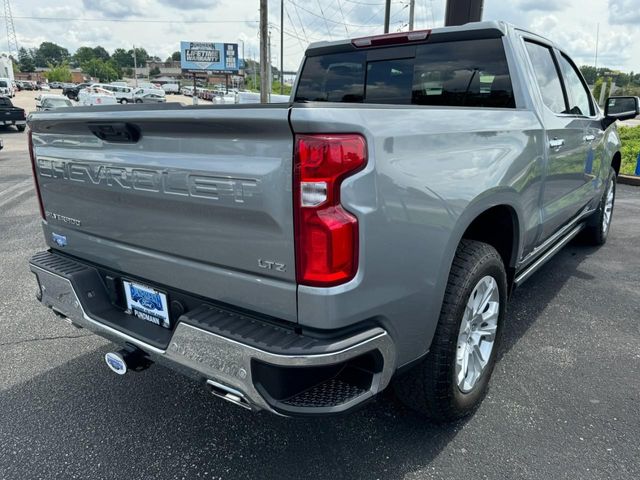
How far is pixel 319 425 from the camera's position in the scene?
259 centimetres

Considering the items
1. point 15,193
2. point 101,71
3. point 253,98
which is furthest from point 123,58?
point 15,193

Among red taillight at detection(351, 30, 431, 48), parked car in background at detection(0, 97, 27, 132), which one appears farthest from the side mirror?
parked car in background at detection(0, 97, 27, 132)

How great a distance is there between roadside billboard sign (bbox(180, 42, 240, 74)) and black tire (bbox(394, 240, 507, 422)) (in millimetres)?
47582

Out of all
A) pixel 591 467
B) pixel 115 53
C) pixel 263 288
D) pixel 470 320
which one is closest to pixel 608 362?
pixel 591 467

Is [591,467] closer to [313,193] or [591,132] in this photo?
[313,193]

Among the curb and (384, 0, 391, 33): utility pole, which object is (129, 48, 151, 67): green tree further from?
the curb

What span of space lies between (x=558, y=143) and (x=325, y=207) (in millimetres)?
2267

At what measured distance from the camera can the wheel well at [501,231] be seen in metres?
2.73

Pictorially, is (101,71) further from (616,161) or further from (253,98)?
(616,161)

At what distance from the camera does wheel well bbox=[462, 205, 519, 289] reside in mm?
2726

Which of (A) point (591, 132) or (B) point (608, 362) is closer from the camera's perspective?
(B) point (608, 362)

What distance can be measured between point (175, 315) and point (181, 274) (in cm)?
22

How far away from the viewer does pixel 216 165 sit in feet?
6.02

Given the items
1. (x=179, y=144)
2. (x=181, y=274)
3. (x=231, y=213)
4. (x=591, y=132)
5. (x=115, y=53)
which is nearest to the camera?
(x=231, y=213)
